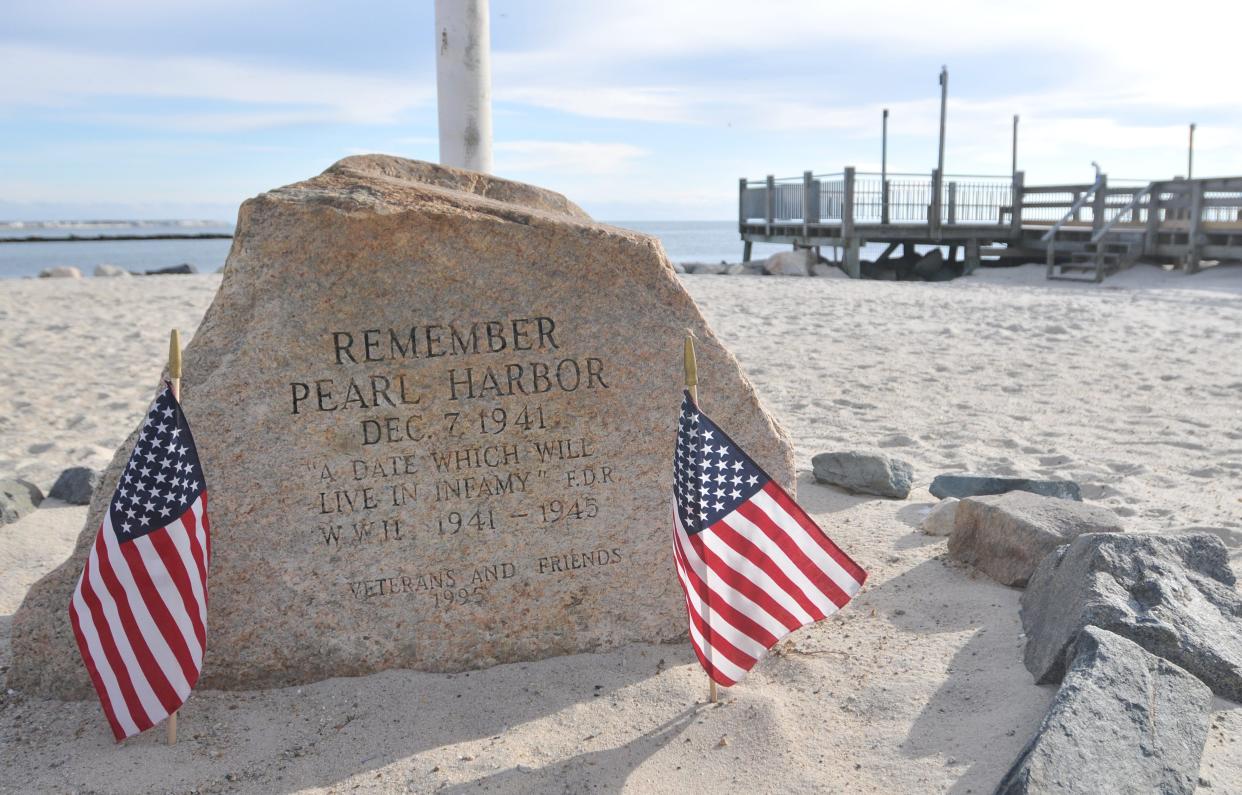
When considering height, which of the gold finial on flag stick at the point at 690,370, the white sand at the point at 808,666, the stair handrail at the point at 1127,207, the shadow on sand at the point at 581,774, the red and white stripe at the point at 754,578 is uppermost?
the stair handrail at the point at 1127,207

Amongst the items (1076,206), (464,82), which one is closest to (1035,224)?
(1076,206)

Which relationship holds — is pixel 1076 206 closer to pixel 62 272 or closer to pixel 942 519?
pixel 942 519

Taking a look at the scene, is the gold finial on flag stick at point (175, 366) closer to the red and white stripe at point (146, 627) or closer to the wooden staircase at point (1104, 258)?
the red and white stripe at point (146, 627)

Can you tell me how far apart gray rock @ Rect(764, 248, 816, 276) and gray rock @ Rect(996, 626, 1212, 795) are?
63.4ft

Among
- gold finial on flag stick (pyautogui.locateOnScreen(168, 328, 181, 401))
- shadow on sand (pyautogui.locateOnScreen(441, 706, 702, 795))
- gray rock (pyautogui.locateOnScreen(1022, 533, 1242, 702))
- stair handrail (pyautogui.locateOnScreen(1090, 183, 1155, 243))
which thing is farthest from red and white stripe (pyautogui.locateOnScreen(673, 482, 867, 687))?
stair handrail (pyautogui.locateOnScreen(1090, 183, 1155, 243))

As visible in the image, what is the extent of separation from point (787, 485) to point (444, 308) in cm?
150

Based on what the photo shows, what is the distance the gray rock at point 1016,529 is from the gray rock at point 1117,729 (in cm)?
109

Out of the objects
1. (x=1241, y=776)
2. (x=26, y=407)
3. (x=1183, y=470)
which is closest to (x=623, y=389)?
(x=1241, y=776)

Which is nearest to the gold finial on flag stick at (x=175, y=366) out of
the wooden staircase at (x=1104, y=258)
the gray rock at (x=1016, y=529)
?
the gray rock at (x=1016, y=529)

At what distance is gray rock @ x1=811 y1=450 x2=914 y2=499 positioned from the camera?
553 cm

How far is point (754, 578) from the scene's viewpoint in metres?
3.28

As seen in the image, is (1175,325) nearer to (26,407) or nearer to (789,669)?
(789,669)

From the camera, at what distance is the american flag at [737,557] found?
3.21 meters

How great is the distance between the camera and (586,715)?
3336mm
